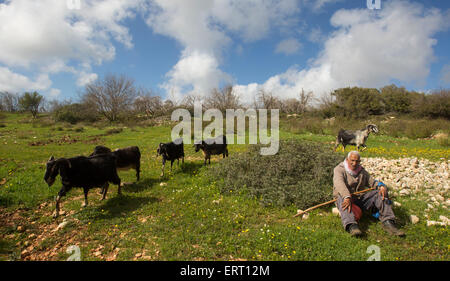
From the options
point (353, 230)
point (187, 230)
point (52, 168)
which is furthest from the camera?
point (52, 168)

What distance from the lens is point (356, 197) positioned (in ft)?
16.7

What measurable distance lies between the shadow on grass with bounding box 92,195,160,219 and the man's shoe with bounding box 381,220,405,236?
618 cm

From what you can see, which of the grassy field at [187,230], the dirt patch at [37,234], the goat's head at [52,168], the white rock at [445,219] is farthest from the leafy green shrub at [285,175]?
the goat's head at [52,168]

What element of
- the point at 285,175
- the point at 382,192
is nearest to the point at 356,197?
the point at 382,192

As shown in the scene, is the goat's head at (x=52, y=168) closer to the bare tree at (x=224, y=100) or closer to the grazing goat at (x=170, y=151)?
the grazing goat at (x=170, y=151)

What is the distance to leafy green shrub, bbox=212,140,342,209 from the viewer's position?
Result: 603 centimetres

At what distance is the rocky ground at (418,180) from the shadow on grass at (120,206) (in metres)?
7.30

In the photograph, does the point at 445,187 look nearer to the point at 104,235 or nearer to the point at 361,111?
the point at 104,235

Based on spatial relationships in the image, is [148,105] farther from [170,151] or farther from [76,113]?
[170,151]

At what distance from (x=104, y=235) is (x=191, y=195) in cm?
273

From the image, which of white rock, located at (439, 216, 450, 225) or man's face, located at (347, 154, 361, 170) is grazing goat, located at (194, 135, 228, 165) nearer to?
man's face, located at (347, 154, 361, 170)

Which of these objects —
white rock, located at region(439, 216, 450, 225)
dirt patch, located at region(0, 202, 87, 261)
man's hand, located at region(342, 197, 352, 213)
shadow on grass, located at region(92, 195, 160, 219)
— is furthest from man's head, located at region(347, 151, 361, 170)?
dirt patch, located at region(0, 202, 87, 261)

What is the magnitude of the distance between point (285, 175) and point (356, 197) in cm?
240
